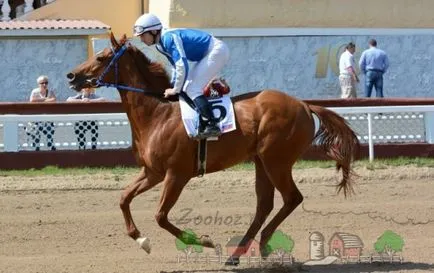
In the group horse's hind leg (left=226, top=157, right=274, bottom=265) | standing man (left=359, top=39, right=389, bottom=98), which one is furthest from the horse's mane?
standing man (left=359, top=39, right=389, bottom=98)

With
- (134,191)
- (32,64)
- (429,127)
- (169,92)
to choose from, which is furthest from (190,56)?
(32,64)

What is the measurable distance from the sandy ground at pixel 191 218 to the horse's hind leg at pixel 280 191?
0.32 m

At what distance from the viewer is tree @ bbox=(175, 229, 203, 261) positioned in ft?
29.6

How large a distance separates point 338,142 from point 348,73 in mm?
11842

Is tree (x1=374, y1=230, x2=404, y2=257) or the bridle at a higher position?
the bridle

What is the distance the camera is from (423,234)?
34.7 feet

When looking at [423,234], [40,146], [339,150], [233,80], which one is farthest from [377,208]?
[233,80]

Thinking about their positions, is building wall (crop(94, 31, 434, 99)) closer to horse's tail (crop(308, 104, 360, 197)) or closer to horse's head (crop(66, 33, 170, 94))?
horse's tail (crop(308, 104, 360, 197))

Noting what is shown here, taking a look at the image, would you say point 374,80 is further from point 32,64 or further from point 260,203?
point 260,203

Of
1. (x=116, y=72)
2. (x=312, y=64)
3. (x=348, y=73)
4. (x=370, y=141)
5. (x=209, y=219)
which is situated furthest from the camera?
(x=312, y=64)

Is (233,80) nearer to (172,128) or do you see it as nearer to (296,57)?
(296,57)

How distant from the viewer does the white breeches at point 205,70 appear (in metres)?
9.45

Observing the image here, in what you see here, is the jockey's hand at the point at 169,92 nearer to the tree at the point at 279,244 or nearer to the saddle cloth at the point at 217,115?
the saddle cloth at the point at 217,115

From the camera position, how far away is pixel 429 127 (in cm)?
1605
